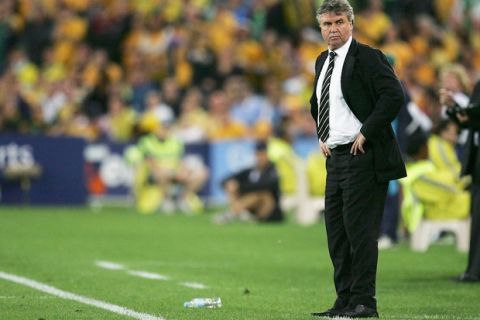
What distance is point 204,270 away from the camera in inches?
511

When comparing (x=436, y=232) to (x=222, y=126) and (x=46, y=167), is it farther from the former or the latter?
(x=222, y=126)

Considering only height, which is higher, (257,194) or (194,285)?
(194,285)

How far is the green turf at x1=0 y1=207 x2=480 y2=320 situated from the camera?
374 inches

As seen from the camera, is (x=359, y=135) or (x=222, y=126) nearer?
(x=359, y=135)

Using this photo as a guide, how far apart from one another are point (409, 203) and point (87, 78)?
13.9 metres

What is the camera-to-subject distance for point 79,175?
81.2 ft

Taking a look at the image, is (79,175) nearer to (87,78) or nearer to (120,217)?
(120,217)

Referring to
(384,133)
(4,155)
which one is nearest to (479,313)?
(384,133)

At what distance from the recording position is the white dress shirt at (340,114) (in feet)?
29.2

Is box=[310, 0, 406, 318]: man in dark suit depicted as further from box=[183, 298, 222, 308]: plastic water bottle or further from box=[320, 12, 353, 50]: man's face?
box=[183, 298, 222, 308]: plastic water bottle

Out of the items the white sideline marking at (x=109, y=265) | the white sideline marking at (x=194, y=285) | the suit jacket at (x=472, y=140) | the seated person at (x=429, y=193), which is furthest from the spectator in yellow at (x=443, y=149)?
the white sideline marking at (x=194, y=285)

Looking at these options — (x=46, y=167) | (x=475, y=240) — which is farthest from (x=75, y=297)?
(x=46, y=167)

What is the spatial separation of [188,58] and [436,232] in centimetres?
1299

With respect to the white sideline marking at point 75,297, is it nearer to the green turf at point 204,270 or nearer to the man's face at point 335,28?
the green turf at point 204,270
